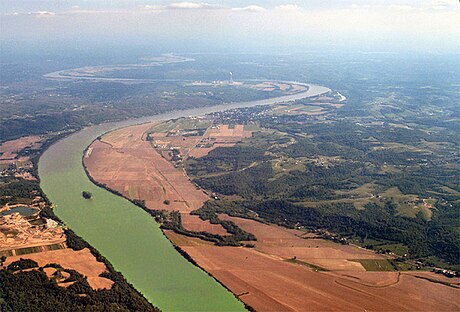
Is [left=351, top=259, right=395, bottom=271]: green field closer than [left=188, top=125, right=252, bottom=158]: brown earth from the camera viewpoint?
Yes

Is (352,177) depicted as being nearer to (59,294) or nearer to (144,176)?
(144,176)

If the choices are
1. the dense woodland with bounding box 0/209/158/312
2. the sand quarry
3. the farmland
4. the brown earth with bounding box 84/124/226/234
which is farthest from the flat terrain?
the brown earth with bounding box 84/124/226/234

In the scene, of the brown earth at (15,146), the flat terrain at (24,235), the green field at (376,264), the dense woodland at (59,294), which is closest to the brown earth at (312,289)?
the green field at (376,264)

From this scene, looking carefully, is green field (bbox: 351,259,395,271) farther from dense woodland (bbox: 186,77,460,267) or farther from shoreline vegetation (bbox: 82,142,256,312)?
shoreline vegetation (bbox: 82,142,256,312)

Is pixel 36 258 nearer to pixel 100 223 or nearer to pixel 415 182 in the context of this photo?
pixel 100 223

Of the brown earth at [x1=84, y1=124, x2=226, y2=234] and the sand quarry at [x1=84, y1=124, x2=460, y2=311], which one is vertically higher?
the brown earth at [x1=84, y1=124, x2=226, y2=234]

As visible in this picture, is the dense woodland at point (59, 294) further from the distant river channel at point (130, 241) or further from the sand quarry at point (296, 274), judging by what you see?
the sand quarry at point (296, 274)
